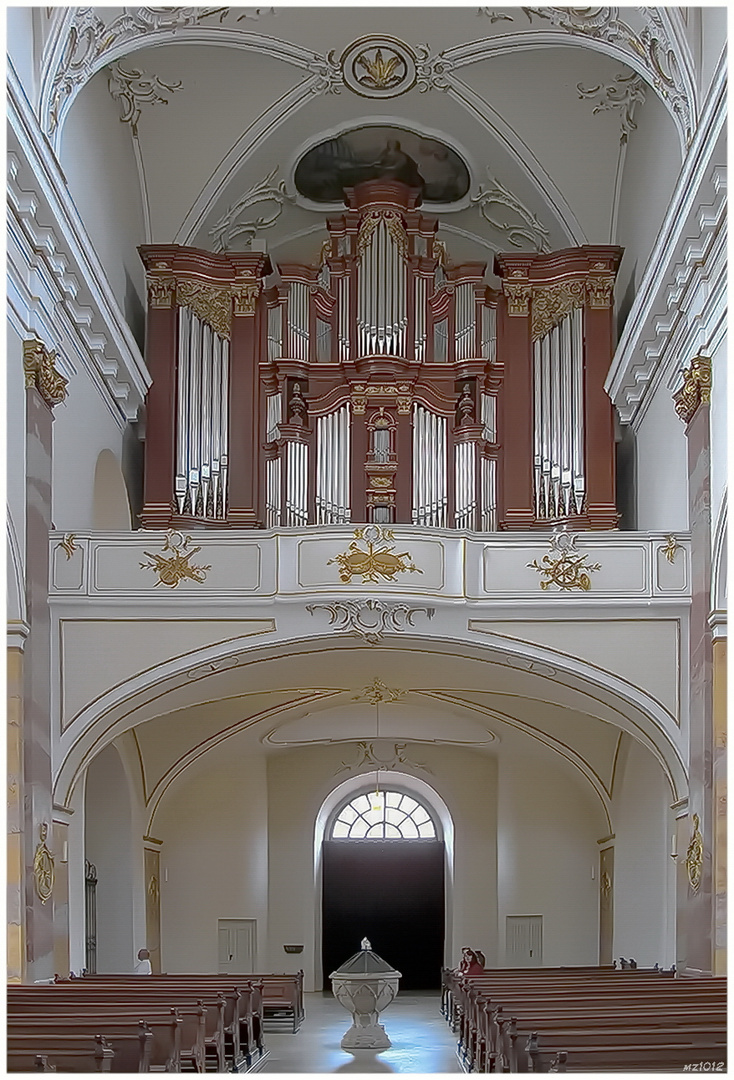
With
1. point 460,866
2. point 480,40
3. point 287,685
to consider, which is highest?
point 480,40

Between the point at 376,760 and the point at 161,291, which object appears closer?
the point at 161,291

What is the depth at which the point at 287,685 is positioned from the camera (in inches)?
622

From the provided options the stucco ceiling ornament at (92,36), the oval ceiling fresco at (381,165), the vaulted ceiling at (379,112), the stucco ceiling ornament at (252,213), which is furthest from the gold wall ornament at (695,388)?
the stucco ceiling ornament at (252,213)

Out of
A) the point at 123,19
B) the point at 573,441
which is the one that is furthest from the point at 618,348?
the point at 123,19

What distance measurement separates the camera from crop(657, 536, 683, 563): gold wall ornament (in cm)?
1411

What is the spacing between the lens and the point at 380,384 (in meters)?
17.8

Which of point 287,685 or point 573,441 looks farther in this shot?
point 573,441

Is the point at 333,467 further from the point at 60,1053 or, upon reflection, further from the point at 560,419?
the point at 60,1053

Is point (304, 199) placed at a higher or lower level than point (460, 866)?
higher

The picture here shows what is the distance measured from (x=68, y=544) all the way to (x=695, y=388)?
5.82 m

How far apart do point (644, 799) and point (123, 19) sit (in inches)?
410

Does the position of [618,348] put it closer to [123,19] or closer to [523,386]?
[523,386]

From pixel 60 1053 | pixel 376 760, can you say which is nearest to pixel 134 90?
pixel 376 760

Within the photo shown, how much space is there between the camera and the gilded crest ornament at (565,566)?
1412 cm
